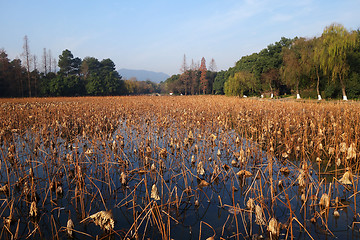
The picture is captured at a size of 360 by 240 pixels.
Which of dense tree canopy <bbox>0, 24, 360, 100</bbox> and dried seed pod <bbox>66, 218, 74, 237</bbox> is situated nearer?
dried seed pod <bbox>66, 218, 74, 237</bbox>

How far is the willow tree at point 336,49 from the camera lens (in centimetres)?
2416

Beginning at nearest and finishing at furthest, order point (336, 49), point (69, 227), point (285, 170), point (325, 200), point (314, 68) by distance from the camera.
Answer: point (69, 227)
point (325, 200)
point (285, 170)
point (336, 49)
point (314, 68)

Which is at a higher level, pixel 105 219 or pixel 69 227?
pixel 105 219

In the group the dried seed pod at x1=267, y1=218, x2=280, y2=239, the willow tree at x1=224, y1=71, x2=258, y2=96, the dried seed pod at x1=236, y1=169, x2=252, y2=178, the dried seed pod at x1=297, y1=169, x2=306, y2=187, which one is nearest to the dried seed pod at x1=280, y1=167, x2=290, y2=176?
the dried seed pod at x1=236, y1=169, x2=252, y2=178

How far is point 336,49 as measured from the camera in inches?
955

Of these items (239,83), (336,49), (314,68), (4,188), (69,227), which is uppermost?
(336,49)

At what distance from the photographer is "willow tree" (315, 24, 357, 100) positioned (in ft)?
79.3

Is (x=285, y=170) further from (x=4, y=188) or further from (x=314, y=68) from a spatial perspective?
(x=314, y=68)

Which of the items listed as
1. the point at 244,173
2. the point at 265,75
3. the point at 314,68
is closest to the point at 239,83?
the point at 265,75

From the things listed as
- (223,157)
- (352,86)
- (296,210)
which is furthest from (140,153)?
(352,86)

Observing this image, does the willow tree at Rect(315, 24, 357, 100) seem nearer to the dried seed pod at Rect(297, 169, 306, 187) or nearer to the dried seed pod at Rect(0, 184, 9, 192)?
the dried seed pod at Rect(297, 169, 306, 187)

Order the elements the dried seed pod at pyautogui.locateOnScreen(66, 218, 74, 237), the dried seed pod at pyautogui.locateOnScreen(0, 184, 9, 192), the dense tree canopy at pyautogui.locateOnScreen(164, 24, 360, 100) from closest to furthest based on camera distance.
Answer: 1. the dried seed pod at pyautogui.locateOnScreen(66, 218, 74, 237)
2. the dried seed pod at pyautogui.locateOnScreen(0, 184, 9, 192)
3. the dense tree canopy at pyautogui.locateOnScreen(164, 24, 360, 100)

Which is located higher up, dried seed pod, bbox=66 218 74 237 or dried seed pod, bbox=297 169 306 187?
dried seed pod, bbox=297 169 306 187

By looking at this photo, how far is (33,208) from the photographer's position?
3.15m
